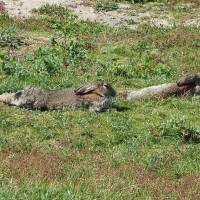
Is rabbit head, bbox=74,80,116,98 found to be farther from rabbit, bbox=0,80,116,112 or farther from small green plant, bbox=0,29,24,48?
small green plant, bbox=0,29,24,48

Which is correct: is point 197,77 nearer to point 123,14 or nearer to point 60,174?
point 60,174

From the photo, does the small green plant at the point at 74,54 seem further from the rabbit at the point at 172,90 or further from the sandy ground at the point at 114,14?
the sandy ground at the point at 114,14

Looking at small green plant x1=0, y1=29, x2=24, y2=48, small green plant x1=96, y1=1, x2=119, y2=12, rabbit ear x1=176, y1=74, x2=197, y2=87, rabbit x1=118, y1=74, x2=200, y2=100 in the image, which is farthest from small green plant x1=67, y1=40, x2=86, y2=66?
small green plant x1=96, y1=1, x2=119, y2=12

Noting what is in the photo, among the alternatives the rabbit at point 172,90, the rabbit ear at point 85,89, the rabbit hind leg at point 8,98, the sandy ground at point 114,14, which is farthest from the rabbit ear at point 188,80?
the sandy ground at point 114,14

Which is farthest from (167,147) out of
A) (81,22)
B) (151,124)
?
(81,22)

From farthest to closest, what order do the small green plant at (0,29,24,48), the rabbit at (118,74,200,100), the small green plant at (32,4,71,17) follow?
the small green plant at (32,4,71,17), the small green plant at (0,29,24,48), the rabbit at (118,74,200,100)

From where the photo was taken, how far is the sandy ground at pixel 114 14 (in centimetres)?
3384

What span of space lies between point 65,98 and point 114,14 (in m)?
20.4

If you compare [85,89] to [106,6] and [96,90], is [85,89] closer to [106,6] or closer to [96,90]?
[96,90]

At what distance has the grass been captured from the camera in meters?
9.42

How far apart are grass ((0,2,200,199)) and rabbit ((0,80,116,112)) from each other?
41 centimetres

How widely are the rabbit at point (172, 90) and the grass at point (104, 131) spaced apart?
19.1 inches

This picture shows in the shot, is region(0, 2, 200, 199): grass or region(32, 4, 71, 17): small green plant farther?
region(32, 4, 71, 17): small green plant

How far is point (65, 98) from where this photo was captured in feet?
53.4
